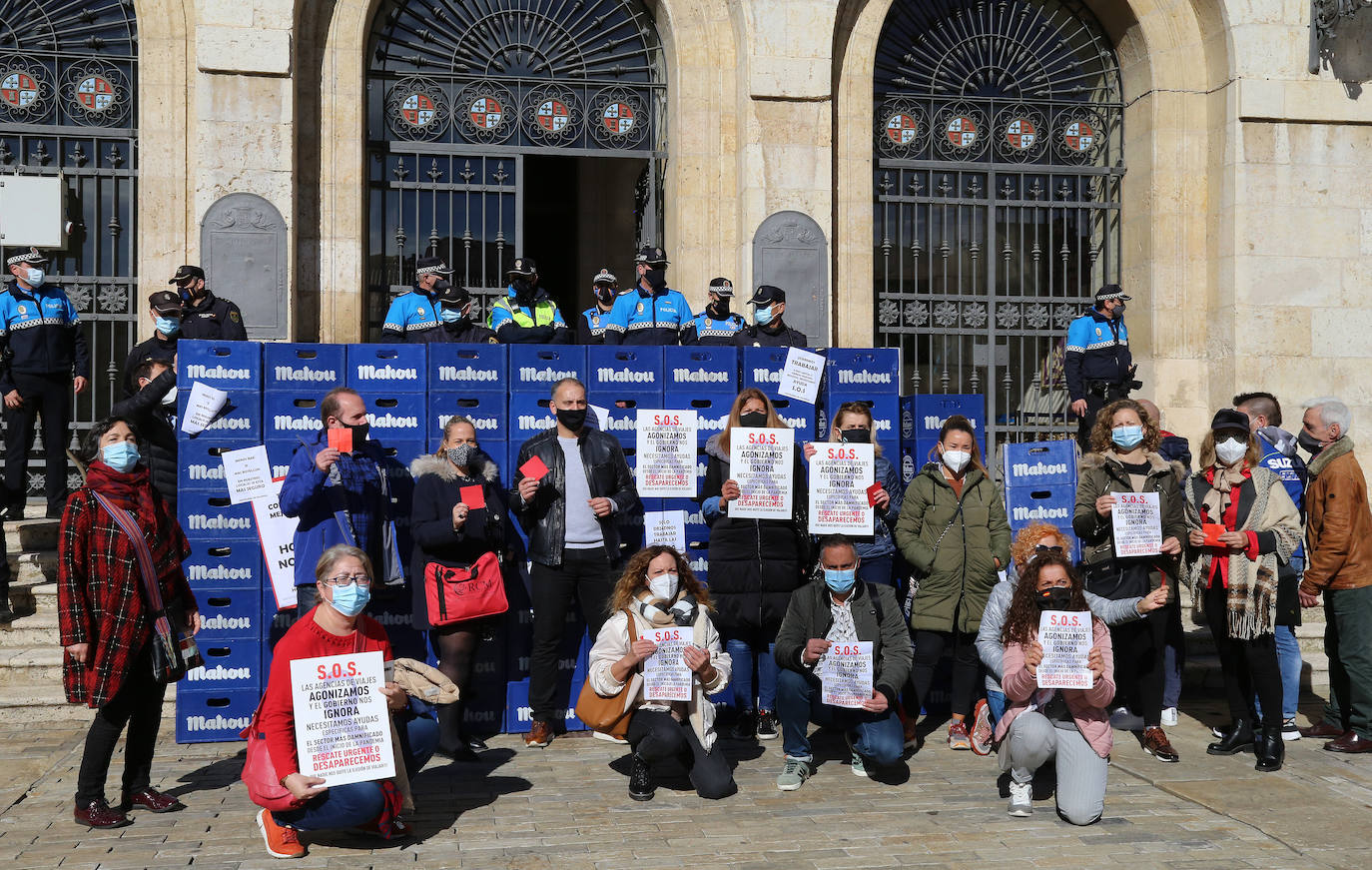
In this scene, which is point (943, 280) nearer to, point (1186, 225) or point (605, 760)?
point (1186, 225)

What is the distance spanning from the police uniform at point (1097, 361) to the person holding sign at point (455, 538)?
5.23 m

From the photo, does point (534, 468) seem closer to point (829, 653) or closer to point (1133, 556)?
point (829, 653)

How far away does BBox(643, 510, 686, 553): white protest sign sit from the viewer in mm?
8383

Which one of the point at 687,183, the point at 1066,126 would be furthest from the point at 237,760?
the point at 1066,126

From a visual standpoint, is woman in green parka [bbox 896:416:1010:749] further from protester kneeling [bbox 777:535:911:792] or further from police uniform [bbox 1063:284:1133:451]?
police uniform [bbox 1063:284:1133:451]

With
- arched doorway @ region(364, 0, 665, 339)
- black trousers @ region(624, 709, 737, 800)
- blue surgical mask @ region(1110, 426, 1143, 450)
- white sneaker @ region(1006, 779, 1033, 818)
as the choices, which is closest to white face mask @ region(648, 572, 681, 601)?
black trousers @ region(624, 709, 737, 800)

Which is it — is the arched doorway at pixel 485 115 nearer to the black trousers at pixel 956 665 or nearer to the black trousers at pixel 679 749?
the black trousers at pixel 956 665

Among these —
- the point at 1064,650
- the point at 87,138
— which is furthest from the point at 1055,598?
the point at 87,138

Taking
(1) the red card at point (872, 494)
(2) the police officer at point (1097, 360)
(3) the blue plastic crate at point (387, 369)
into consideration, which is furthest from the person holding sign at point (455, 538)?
(2) the police officer at point (1097, 360)

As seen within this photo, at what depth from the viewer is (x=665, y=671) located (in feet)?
23.1

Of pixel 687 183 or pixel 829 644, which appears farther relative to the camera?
pixel 687 183

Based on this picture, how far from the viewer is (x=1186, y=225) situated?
13273 millimetres

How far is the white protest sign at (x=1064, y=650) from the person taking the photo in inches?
259

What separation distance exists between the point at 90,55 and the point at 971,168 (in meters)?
8.02
